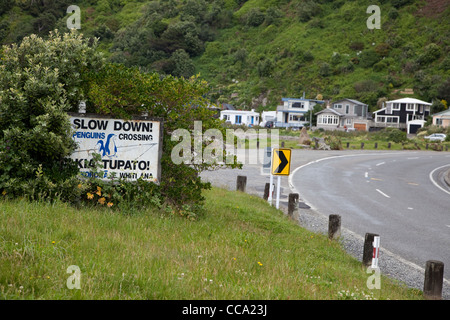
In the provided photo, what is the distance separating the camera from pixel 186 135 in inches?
312

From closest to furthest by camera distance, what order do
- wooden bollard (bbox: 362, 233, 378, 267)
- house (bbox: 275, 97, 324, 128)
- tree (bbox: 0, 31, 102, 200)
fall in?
1. tree (bbox: 0, 31, 102, 200)
2. wooden bollard (bbox: 362, 233, 378, 267)
3. house (bbox: 275, 97, 324, 128)

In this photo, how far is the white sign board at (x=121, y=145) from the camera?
762 centimetres

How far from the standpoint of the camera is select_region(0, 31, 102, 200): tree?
672 cm

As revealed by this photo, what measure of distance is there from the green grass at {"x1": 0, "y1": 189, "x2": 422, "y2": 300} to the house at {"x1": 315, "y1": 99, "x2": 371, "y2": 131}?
8527cm

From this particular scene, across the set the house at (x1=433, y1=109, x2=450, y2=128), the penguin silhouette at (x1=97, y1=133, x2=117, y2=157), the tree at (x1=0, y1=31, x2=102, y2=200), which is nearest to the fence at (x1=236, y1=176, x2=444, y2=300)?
the penguin silhouette at (x1=97, y1=133, x2=117, y2=157)

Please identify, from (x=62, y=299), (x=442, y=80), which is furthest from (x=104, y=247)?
(x=442, y=80)

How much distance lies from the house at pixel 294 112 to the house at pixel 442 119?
77.7 feet

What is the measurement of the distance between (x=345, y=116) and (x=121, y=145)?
87504 mm

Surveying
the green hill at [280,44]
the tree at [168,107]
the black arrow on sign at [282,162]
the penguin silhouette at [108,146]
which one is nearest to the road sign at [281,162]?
the black arrow on sign at [282,162]

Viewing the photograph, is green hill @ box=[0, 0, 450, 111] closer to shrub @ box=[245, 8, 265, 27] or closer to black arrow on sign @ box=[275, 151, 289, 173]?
shrub @ box=[245, 8, 265, 27]

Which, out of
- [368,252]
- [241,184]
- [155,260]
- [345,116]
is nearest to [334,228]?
[368,252]

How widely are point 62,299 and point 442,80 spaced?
109 metres

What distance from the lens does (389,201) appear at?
16.7 meters

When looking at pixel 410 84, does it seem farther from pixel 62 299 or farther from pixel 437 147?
pixel 62 299
